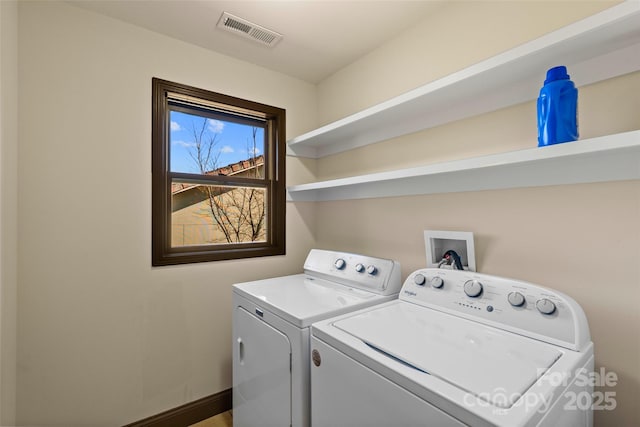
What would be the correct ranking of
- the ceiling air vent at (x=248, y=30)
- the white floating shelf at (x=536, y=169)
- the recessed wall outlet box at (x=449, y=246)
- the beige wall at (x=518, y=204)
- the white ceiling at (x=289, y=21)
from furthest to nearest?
the ceiling air vent at (x=248, y=30) < the white ceiling at (x=289, y=21) < the recessed wall outlet box at (x=449, y=246) < the beige wall at (x=518, y=204) < the white floating shelf at (x=536, y=169)

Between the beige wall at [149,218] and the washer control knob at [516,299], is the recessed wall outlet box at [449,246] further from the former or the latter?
the washer control knob at [516,299]

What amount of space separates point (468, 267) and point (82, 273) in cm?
205

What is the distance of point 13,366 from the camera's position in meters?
1.43

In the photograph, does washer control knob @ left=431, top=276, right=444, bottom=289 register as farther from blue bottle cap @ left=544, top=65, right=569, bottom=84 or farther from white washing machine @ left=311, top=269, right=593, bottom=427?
blue bottle cap @ left=544, top=65, right=569, bottom=84

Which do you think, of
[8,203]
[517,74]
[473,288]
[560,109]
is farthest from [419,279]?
[8,203]

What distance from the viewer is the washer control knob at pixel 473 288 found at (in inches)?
47.5

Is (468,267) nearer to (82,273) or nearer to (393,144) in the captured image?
(393,144)

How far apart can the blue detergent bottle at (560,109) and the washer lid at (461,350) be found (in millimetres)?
703

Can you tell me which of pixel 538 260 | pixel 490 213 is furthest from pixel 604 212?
pixel 490 213

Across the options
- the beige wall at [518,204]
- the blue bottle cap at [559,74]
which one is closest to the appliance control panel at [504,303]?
the beige wall at [518,204]

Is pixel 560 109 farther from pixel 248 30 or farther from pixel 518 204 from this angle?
pixel 248 30

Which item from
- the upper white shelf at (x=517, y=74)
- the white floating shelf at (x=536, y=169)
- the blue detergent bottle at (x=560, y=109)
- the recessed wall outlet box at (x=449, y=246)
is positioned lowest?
the recessed wall outlet box at (x=449, y=246)

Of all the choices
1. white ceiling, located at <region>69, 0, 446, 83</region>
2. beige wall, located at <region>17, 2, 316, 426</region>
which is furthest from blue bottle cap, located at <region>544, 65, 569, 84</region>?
beige wall, located at <region>17, 2, 316, 426</region>

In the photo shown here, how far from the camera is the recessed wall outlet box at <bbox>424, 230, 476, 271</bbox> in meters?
1.45
